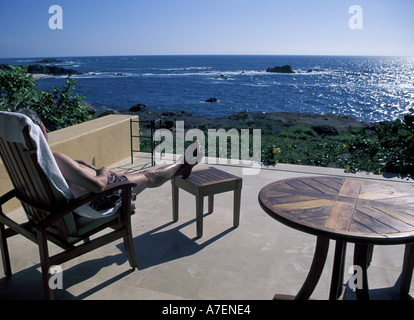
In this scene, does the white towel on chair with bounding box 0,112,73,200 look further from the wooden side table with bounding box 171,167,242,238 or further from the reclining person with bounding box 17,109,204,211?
the wooden side table with bounding box 171,167,242,238

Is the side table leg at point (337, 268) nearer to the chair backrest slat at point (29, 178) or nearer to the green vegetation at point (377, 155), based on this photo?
the chair backrest slat at point (29, 178)

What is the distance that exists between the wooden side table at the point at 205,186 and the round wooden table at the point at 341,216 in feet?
2.49

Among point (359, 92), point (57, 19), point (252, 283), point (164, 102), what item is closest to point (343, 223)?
point (252, 283)

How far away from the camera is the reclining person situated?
2.16m

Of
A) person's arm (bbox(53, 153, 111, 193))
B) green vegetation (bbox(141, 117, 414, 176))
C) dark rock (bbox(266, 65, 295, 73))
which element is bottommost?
green vegetation (bbox(141, 117, 414, 176))

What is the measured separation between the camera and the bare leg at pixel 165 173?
296 centimetres

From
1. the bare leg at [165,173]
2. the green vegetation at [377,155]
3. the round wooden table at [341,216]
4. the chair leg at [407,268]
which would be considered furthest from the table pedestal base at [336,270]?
the green vegetation at [377,155]

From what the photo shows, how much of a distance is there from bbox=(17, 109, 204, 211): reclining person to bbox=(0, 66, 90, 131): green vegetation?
129 inches

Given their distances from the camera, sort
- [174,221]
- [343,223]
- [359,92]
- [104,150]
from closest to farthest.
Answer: [343,223]
[174,221]
[104,150]
[359,92]

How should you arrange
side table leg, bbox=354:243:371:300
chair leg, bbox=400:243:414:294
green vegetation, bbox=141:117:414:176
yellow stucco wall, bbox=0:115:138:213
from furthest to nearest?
green vegetation, bbox=141:117:414:176 < yellow stucco wall, bbox=0:115:138:213 < chair leg, bbox=400:243:414:294 < side table leg, bbox=354:243:371:300

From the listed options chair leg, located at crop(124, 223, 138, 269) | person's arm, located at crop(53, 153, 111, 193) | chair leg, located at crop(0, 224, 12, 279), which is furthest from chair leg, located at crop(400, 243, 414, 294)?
chair leg, located at crop(0, 224, 12, 279)
